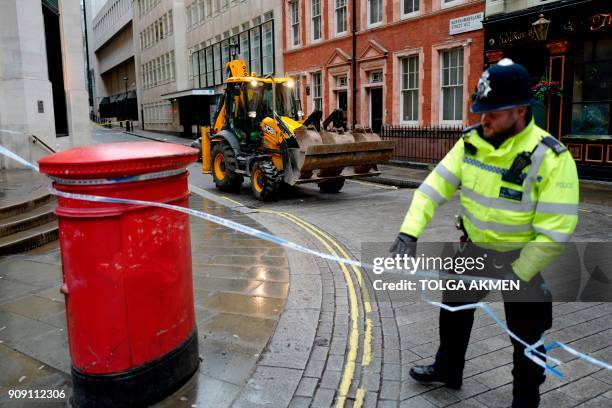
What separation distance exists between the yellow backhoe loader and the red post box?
7513mm

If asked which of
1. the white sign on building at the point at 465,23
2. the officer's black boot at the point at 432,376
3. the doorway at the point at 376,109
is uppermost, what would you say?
the white sign on building at the point at 465,23

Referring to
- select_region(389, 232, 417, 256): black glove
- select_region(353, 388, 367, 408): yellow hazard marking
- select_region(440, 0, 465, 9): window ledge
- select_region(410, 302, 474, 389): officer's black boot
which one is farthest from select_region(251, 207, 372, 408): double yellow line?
select_region(440, 0, 465, 9): window ledge

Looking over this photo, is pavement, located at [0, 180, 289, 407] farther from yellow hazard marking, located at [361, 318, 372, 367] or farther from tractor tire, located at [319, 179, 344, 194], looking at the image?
tractor tire, located at [319, 179, 344, 194]

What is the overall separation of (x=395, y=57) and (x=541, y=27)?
6.50 meters

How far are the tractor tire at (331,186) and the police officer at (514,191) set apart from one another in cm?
954

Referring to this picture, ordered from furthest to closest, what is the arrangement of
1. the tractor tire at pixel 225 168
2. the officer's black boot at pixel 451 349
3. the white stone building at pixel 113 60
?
the white stone building at pixel 113 60 < the tractor tire at pixel 225 168 < the officer's black boot at pixel 451 349

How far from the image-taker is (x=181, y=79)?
43.9 metres

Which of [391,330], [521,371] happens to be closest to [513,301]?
[521,371]

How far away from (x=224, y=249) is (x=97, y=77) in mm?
89146

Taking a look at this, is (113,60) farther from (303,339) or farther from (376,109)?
(303,339)

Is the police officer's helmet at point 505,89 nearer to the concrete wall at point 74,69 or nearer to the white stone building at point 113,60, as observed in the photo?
the concrete wall at point 74,69

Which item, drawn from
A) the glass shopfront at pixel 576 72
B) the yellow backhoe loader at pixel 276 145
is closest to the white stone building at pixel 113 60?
the yellow backhoe loader at pixel 276 145

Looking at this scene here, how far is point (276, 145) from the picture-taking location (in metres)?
11.7

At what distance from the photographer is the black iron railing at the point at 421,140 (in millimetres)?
16703
